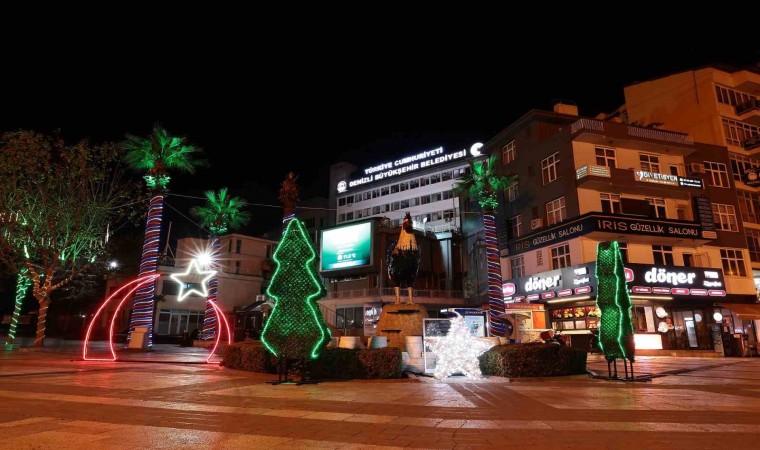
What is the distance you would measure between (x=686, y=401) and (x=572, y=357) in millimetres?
5014

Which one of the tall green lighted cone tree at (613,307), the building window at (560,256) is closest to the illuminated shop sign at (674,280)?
the building window at (560,256)

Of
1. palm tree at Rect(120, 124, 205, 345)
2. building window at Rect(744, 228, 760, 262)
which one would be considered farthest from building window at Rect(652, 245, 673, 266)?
palm tree at Rect(120, 124, 205, 345)

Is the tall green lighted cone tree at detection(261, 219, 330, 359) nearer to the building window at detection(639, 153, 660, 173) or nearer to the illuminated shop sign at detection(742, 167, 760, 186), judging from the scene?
the building window at detection(639, 153, 660, 173)

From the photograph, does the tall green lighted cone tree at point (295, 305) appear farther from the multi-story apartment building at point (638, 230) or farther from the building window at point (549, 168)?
the building window at point (549, 168)

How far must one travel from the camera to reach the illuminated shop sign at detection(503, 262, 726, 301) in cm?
2809

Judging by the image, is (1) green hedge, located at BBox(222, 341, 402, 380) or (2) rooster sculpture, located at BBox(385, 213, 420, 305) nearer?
(1) green hedge, located at BBox(222, 341, 402, 380)

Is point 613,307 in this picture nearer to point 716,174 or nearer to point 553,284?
point 553,284

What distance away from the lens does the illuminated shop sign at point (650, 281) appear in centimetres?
2809

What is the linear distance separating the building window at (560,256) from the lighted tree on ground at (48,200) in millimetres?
28741

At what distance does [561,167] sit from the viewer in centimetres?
3247

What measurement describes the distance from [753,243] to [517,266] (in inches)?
668

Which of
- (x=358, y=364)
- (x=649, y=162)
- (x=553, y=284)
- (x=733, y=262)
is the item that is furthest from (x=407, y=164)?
(x=358, y=364)

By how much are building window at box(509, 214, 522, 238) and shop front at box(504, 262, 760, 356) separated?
586 centimetres

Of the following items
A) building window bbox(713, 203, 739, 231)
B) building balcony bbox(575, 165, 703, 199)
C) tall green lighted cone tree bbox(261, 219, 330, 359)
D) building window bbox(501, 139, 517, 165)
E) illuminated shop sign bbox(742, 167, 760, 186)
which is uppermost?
building window bbox(501, 139, 517, 165)
